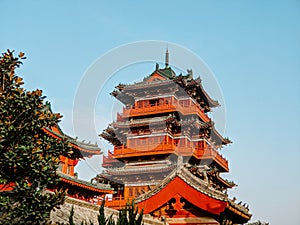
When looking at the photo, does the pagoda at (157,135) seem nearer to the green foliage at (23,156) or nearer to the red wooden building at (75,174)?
the red wooden building at (75,174)

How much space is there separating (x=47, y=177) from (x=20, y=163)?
0.90 meters

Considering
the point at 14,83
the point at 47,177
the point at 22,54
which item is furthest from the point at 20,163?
the point at 22,54

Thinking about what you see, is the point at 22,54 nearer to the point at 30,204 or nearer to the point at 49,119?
the point at 49,119

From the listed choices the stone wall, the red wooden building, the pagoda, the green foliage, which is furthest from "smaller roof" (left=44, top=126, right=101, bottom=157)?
the green foliage

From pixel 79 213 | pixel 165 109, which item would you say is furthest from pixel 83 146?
pixel 79 213

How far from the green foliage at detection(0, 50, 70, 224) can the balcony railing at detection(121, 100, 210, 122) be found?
98.6ft

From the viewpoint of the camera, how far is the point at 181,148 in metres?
40.0

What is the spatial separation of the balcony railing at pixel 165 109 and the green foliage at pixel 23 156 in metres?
30.1

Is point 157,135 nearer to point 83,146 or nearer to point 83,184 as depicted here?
point 83,146

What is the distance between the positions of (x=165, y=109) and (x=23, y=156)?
102 ft

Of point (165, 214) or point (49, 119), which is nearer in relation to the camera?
point (49, 119)

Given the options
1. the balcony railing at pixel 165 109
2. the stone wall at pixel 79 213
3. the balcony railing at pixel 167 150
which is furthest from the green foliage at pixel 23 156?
the balcony railing at pixel 165 109

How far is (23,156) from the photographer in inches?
382

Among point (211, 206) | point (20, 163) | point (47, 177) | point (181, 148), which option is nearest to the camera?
point (20, 163)
